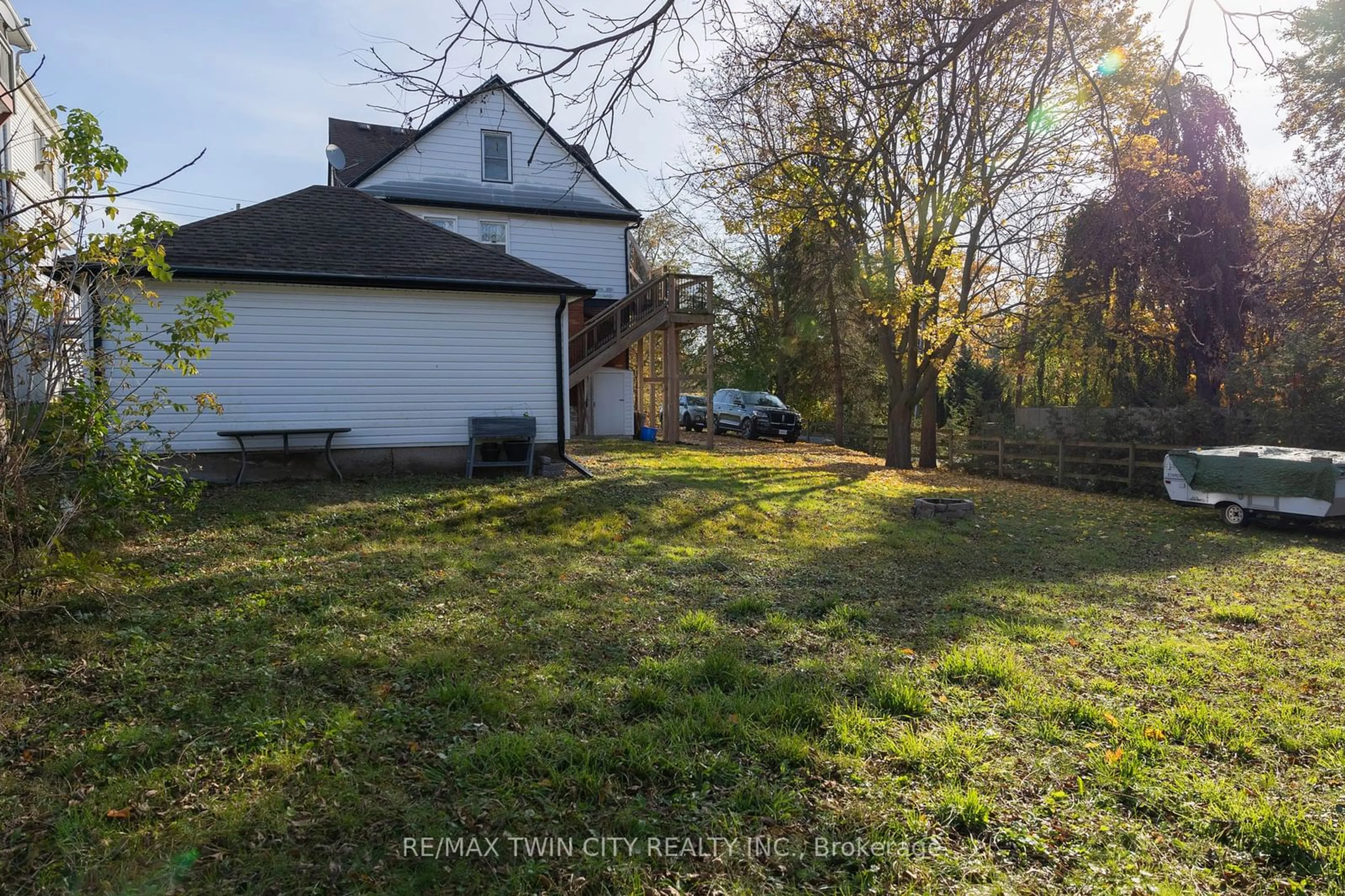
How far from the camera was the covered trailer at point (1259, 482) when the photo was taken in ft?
35.6

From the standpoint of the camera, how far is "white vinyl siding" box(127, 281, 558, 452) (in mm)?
11141

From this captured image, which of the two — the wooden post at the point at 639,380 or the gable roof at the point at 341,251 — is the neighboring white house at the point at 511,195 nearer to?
the wooden post at the point at 639,380

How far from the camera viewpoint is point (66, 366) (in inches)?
Result: 205

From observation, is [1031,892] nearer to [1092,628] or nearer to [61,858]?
[61,858]

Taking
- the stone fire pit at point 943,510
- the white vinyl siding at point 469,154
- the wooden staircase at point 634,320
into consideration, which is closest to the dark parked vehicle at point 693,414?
the wooden staircase at point 634,320

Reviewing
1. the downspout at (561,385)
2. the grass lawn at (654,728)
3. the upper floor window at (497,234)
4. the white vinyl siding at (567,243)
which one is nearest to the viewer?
the grass lawn at (654,728)

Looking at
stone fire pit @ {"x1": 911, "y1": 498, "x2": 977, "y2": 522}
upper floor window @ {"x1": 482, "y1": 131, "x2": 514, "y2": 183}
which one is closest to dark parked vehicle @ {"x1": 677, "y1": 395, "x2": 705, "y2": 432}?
upper floor window @ {"x1": 482, "y1": 131, "x2": 514, "y2": 183}

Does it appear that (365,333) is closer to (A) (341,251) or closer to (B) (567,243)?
(A) (341,251)

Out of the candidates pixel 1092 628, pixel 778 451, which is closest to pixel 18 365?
pixel 1092 628

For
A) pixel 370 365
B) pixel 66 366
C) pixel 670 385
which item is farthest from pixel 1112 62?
pixel 66 366

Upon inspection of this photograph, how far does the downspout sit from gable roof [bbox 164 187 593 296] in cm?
52

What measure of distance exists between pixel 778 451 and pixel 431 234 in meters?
13.0

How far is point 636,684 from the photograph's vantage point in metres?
4.38

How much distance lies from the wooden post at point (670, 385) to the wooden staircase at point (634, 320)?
33 cm
